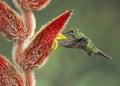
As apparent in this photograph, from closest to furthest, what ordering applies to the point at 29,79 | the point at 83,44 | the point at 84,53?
the point at 29,79, the point at 83,44, the point at 84,53

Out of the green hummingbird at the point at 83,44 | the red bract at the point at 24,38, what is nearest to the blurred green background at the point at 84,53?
the green hummingbird at the point at 83,44

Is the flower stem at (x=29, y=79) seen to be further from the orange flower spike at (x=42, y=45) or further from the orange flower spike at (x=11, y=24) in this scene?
the orange flower spike at (x=11, y=24)

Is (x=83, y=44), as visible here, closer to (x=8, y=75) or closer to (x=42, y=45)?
(x=42, y=45)

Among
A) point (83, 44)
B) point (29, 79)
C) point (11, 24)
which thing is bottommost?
point (29, 79)

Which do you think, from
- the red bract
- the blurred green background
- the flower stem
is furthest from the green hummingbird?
the blurred green background

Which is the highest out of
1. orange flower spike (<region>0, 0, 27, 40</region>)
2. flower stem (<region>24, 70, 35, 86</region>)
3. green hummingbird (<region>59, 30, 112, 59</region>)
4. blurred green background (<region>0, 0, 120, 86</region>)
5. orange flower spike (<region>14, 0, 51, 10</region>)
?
blurred green background (<region>0, 0, 120, 86</region>)

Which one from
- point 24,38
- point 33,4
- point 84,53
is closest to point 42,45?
point 24,38

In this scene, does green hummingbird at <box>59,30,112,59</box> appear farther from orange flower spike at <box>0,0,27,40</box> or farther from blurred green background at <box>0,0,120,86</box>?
blurred green background at <box>0,0,120,86</box>
